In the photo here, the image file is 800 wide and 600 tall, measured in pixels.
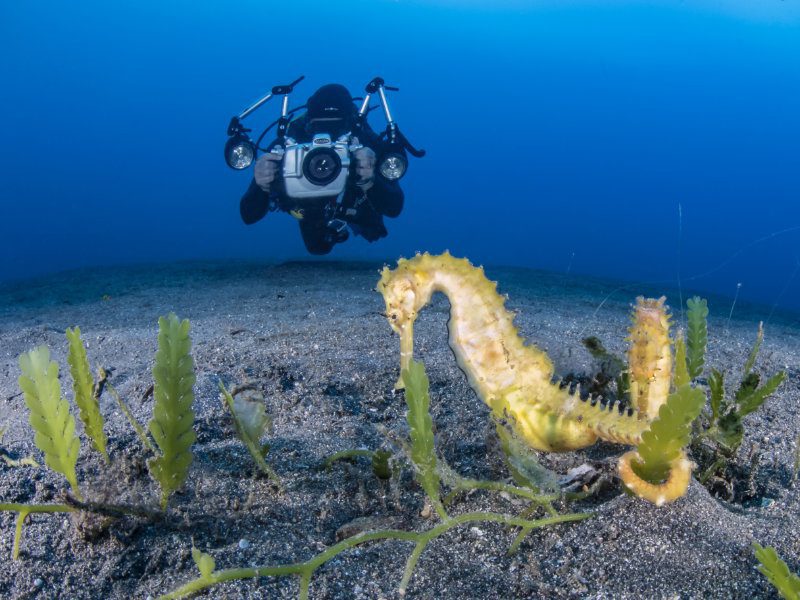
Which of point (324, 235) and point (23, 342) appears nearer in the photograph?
point (23, 342)

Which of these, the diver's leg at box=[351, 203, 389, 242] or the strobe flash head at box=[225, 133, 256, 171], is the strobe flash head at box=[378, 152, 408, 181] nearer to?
the diver's leg at box=[351, 203, 389, 242]

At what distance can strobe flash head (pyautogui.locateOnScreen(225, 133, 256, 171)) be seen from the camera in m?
7.21

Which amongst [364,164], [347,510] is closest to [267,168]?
[364,164]

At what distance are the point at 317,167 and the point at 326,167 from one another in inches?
4.5

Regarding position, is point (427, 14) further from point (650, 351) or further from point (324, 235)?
point (650, 351)

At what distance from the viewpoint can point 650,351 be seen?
1.75m

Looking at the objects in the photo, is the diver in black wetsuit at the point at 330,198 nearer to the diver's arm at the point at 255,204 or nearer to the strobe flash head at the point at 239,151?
the diver's arm at the point at 255,204

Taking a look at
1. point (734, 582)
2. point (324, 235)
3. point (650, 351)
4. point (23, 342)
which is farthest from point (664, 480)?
point (324, 235)

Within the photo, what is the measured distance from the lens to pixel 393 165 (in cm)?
741

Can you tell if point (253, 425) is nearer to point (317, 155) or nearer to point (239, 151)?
point (317, 155)

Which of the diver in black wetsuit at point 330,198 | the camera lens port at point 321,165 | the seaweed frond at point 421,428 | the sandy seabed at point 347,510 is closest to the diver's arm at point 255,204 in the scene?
the diver in black wetsuit at point 330,198

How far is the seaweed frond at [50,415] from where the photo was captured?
1.50 m

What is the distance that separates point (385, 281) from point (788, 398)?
2.30 metres

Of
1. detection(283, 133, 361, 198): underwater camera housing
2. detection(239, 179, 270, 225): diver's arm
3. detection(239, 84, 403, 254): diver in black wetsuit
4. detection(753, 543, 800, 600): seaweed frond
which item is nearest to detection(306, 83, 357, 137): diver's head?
detection(239, 84, 403, 254): diver in black wetsuit
